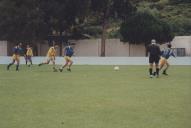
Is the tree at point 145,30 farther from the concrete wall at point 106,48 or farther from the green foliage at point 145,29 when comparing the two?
the concrete wall at point 106,48

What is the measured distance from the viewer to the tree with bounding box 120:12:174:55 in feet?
207

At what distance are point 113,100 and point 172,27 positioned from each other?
167 feet

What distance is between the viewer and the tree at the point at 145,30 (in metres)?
63.0

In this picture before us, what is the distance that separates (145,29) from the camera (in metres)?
63.1

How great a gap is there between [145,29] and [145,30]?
0.13m

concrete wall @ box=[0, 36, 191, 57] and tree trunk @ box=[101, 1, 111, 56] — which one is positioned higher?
tree trunk @ box=[101, 1, 111, 56]

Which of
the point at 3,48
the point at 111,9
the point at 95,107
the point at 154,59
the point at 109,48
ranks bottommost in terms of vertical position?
the point at 95,107

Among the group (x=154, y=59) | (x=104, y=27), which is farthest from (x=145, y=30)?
(x=154, y=59)

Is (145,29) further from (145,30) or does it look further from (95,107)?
(95,107)

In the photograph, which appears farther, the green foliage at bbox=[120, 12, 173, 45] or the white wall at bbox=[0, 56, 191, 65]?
the green foliage at bbox=[120, 12, 173, 45]

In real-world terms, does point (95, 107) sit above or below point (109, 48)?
below

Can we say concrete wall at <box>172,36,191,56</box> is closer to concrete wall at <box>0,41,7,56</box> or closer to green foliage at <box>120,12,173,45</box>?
green foliage at <box>120,12,173,45</box>

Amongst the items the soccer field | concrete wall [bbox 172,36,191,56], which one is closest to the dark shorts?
the soccer field

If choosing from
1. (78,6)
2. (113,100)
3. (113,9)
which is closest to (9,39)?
(78,6)
